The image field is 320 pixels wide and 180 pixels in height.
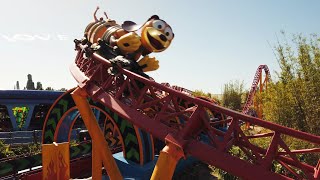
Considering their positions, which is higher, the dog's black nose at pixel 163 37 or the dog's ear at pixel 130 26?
the dog's ear at pixel 130 26

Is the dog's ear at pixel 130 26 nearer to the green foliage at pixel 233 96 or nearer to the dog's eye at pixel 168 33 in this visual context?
the dog's eye at pixel 168 33

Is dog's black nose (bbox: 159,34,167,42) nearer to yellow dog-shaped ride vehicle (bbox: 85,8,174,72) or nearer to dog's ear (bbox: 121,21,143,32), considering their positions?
yellow dog-shaped ride vehicle (bbox: 85,8,174,72)

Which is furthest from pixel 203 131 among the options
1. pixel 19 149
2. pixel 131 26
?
pixel 19 149

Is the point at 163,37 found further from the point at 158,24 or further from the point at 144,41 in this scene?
the point at 144,41

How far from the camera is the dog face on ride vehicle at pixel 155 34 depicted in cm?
752

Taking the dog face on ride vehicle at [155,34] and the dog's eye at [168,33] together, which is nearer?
the dog face on ride vehicle at [155,34]

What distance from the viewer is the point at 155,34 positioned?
747 cm

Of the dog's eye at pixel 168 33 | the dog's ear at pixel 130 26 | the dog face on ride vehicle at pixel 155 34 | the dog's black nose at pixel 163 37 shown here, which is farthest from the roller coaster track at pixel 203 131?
the dog's eye at pixel 168 33

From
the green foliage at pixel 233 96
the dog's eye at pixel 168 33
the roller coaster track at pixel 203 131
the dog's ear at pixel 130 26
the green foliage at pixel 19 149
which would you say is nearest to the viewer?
the roller coaster track at pixel 203 131

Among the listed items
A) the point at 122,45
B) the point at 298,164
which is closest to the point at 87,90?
the point at 122,45

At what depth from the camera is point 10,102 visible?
20422 mm

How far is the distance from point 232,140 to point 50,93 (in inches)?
725

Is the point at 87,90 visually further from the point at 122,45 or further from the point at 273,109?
the point at 273,109

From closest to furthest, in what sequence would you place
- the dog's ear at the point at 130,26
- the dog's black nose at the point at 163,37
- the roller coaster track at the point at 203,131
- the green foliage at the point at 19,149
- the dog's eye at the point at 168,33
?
the roller coaster track at the point at 203,131 < the dog's black nose at the point at 163,37 < the dog's eye at the point at 168,33 < the dog's ear at the point at 130,26 < the green foliage at the point at 19,149
